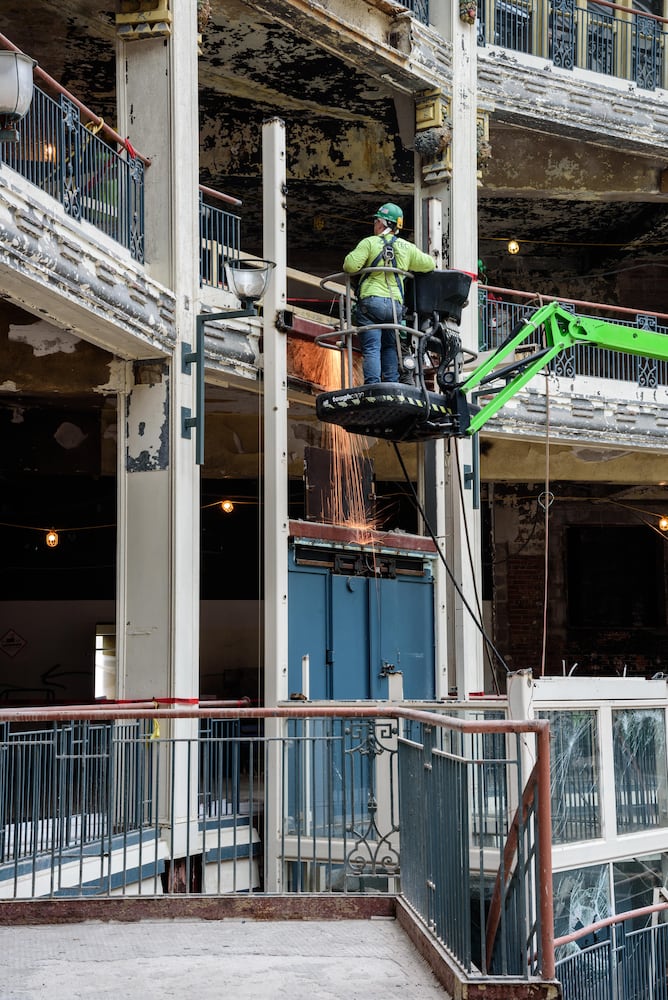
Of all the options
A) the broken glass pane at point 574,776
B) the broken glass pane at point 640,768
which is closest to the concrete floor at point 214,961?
the broken glass pane at point 574,776

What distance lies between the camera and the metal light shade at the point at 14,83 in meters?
7.93

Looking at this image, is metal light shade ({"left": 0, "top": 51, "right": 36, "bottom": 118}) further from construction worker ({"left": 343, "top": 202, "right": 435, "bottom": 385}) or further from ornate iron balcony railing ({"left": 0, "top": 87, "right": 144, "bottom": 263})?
construction worker ({"left": 343, "top": 202, "right": 435, "bottom": 385})

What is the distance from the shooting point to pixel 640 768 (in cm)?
1156

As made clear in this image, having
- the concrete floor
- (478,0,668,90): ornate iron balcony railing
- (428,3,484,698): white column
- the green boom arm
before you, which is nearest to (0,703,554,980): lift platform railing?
the concrete floor

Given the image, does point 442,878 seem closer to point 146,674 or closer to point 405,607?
point 146,674

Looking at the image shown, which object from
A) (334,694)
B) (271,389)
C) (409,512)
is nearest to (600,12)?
(409,512)

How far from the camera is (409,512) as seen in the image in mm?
22281

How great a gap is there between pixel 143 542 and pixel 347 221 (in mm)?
10441

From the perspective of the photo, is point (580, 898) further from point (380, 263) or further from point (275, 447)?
point (380, 263)

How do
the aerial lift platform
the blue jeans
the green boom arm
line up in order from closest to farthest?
the aerial lift platform < the blue jeans < the green boom arm

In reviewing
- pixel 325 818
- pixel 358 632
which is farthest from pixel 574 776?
pixel 358 632

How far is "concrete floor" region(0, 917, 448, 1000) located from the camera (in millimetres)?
6211

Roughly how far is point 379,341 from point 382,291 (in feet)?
1.87

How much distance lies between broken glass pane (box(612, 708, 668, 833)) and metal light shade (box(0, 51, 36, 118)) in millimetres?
6970
